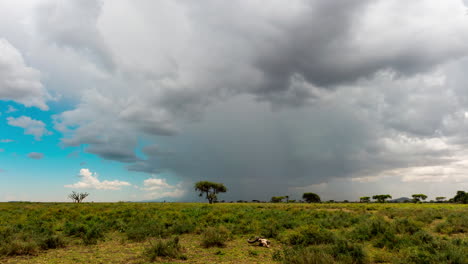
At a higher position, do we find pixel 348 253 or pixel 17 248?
pixel 17 248

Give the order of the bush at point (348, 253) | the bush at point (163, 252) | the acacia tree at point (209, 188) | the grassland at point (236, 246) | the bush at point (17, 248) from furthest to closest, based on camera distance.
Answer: the acacia tree at point (209, 188)
the bush at point (17, 248)
the bush at point (163, 252)
the grassland at point (236, 246)
the bush at point (348, 253)

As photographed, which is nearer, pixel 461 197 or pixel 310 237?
pixel 310 237

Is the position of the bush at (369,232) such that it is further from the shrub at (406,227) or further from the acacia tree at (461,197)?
the acacia tree at (461,197)

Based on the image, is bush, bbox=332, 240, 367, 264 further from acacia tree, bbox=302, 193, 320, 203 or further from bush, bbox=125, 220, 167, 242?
acacia tree, bbox=302, 193, 320, 203

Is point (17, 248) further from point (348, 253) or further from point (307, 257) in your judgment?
point (348, 253)

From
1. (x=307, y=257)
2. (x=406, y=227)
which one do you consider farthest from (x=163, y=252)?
(x=406, y=227)

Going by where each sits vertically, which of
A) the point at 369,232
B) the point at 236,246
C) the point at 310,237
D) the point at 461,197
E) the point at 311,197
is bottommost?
the point at 461,197

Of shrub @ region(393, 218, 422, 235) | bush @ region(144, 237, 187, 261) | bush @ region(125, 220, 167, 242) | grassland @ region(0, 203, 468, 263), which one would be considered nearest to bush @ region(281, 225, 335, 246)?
grassland @ region(0, 203, 468, 263)

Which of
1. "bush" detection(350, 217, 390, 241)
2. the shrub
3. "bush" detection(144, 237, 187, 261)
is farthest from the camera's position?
the shrub

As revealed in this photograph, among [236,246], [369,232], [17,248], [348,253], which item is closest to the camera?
[348,253]

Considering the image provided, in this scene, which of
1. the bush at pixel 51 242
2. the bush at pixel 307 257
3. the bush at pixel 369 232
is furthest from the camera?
the bush at pixel 369 232

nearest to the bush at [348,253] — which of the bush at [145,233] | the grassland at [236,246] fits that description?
the grassland at [236,246]

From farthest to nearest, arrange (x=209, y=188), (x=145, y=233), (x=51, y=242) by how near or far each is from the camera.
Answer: (x=209, y=188)
(x=145, y=233)
(x=51, y=242)

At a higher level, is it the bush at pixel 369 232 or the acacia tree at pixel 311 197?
the bush at pixel 369 232
